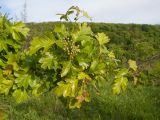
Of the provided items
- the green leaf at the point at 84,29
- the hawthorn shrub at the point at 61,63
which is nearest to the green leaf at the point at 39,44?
the hawthorn shrub at the point at 61,63

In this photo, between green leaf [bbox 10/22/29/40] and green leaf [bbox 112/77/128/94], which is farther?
green leaf [bbox 10/22/29/40]

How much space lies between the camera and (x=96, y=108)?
32.3ft

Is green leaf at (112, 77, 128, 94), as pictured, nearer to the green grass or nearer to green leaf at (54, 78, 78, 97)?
green leaf at (54, 78, 78, 97)

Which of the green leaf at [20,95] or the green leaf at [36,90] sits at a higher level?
the green leaf at [36,90]

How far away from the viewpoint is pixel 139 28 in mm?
19797

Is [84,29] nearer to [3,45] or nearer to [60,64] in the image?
[60,64]

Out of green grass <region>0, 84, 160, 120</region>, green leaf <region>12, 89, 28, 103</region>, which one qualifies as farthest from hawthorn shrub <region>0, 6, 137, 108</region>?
green grass <region>0, 84, 160, 120</region>

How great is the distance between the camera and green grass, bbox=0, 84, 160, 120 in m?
8.94

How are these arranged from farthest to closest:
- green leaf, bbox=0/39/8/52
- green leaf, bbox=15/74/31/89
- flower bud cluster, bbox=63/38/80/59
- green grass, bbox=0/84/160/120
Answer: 1. green grass, bbox=0/84/160/120
2. green leaf, bbox=0/39/8/52
3. green leaf, bbox=15/74/31/89
4. flower bud cluster, bbox=63/38/80/59

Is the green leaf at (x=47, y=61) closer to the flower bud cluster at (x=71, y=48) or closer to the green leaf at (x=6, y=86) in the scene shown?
the flower bud cluster at (x=71, y=48)

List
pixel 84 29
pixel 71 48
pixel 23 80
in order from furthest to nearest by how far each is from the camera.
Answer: pixel 23 80
pixel 84 29
pixel 71 48

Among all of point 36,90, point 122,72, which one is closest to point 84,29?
point 122,72

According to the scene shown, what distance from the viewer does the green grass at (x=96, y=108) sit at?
894cm

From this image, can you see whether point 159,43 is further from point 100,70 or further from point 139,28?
point 100,70
